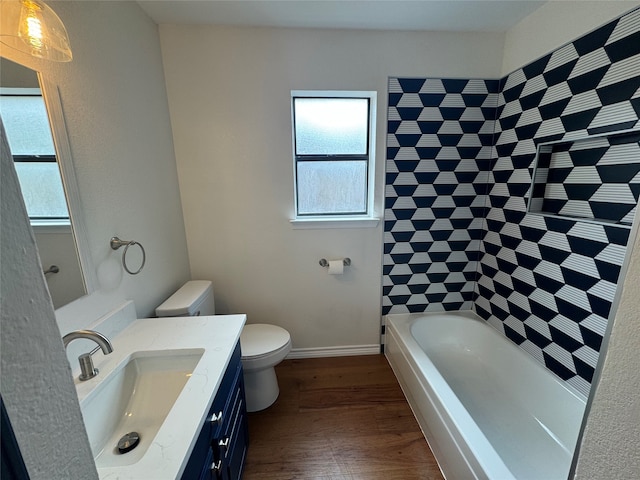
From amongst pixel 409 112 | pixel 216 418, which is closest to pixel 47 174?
pixel 216 418

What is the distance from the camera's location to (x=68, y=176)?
1005mm

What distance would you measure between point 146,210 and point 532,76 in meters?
2.43

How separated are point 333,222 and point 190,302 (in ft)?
3.60

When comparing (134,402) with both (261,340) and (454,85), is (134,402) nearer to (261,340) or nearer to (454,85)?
(261,340)

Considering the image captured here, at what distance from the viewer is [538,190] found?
65.7 inches

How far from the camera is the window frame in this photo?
75.8 inches

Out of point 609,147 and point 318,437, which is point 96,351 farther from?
point 609,147

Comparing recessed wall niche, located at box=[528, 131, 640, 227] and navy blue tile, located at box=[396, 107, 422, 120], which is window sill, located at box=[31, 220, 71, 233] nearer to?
navy blue tile, located at box=[396, 107, 422, 120]

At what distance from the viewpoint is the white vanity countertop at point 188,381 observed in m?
0.67

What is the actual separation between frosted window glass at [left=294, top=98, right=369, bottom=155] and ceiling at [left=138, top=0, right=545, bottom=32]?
0.45m

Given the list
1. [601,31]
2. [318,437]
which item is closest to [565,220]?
[601,31]

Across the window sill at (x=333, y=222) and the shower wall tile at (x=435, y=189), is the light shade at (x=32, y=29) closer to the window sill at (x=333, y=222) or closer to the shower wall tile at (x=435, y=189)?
the window sill at (x=333, y=222)

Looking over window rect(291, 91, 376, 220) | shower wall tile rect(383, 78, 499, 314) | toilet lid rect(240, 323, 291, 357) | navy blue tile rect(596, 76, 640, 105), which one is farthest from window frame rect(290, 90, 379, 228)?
navy blue tile rect(596, 76, 640, 105)

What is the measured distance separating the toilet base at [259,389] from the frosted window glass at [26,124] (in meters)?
1.48
